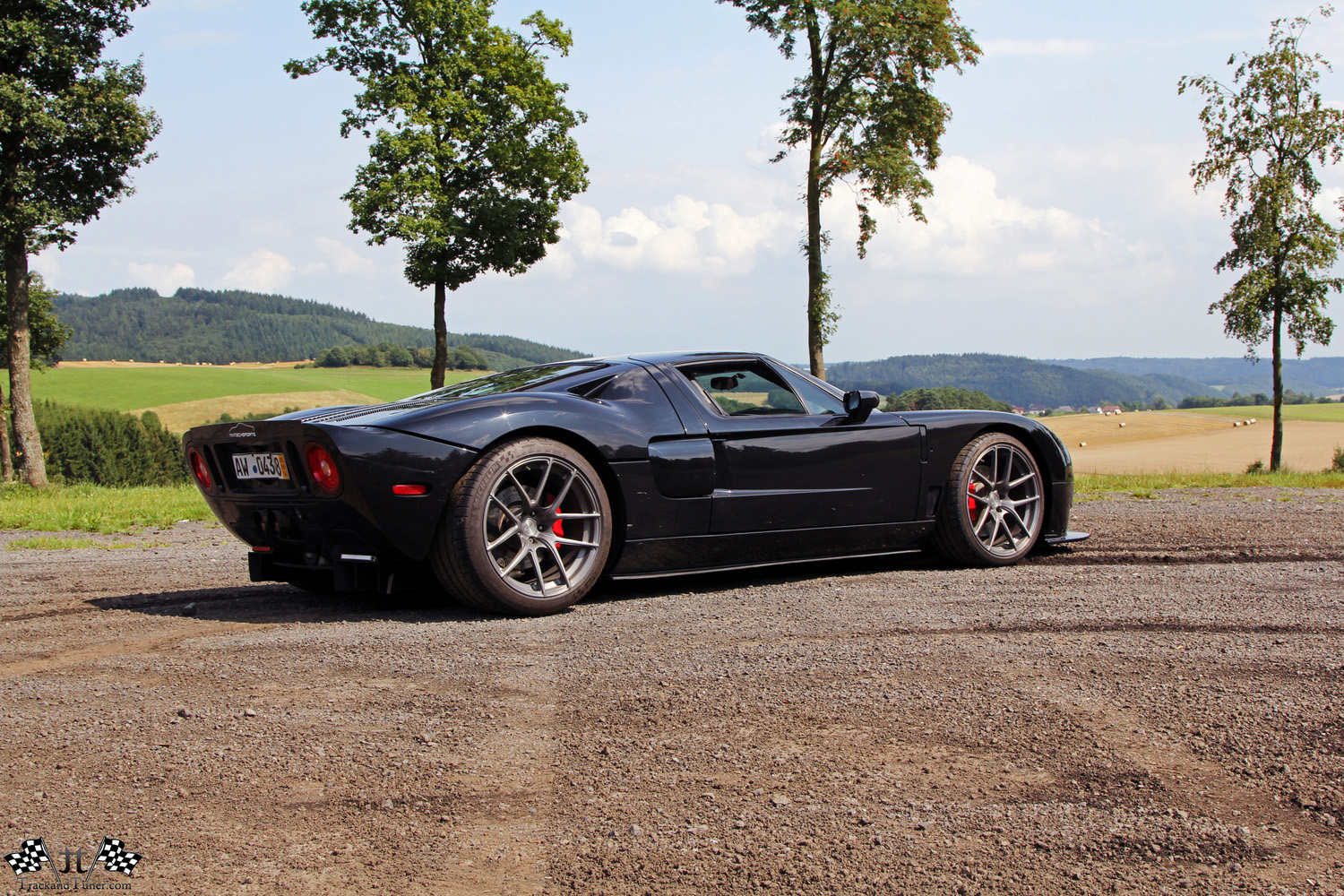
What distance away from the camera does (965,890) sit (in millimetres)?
1841

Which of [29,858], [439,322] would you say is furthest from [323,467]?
[439,322]

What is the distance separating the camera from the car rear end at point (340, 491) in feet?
13.1

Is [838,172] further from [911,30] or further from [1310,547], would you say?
[1310,547]

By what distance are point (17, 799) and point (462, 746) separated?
3.29 feet

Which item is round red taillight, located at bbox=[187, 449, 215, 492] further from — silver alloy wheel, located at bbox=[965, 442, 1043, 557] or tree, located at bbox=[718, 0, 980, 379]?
tree, located at bbox=[718, 0, 980, 379]

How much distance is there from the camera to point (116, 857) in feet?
6.45

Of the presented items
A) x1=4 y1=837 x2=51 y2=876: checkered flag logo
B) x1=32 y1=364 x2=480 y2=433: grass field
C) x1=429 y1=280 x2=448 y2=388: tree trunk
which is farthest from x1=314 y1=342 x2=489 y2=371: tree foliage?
x1=4 y1=837 x2=51 y2=876: checkered flag logo

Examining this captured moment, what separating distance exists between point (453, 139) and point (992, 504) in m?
16.6

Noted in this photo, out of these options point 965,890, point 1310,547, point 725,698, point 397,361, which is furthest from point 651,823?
point 397,361

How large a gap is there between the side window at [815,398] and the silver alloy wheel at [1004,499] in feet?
3.02

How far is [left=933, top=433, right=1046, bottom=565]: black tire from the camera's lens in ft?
18.1

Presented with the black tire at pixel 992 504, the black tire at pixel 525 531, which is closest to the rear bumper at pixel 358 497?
the black tire at pixel 525 531

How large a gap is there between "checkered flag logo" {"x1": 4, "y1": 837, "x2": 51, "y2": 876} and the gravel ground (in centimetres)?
3

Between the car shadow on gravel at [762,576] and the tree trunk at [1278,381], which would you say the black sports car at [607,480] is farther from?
the tree trunk at [1278,381]
